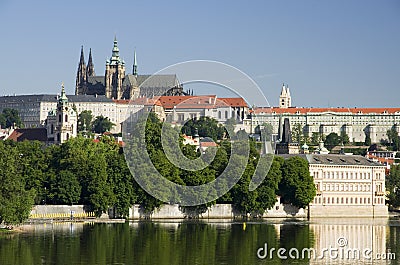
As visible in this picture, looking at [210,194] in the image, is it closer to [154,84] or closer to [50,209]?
[50,209]

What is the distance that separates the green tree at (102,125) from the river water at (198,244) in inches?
4746

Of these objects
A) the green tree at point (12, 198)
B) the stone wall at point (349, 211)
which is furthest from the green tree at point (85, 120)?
the green tree at point (12, 198)

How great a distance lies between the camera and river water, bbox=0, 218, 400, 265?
1949 inches

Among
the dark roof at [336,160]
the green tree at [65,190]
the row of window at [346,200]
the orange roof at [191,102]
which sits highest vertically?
the orange roof at [191,102]

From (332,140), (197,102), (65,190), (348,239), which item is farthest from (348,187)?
(332,140)

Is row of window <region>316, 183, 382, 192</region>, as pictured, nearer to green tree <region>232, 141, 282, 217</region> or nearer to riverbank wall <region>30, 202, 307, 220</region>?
riverbank wall <region>30, 202, 307, 220</region>

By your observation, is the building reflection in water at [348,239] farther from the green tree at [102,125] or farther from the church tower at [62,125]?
the green tree at [102,125]

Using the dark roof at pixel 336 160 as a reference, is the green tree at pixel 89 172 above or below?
below

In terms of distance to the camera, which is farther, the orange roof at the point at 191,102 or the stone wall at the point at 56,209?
the orange roof at the point at 191,102

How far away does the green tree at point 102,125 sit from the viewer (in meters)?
194

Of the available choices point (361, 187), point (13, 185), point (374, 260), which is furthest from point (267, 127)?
point (374, 260)

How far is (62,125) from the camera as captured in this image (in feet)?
433

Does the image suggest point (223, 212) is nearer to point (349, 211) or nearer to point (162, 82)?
point (349, 211)

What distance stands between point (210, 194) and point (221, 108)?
3682 inches
